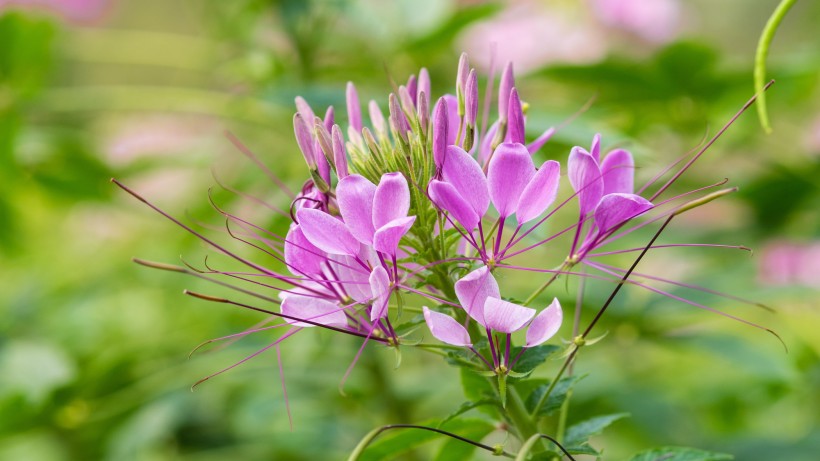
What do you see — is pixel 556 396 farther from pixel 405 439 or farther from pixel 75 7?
pixel 75 7

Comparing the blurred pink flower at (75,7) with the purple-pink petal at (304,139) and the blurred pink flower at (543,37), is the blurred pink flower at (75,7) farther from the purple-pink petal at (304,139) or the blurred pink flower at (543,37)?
the purple-pink petal at (304,139)

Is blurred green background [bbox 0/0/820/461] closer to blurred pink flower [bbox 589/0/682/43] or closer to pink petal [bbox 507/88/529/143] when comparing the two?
blurred pink flower [bbox 589/0/682/43]

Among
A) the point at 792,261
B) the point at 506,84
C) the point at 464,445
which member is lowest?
the point at 792,261

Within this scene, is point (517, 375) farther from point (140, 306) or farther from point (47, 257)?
point (47, 257)

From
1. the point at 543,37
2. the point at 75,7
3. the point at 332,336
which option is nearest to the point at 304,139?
the point at 332,336

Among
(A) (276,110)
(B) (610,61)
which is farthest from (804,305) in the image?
(A) (276,110)
